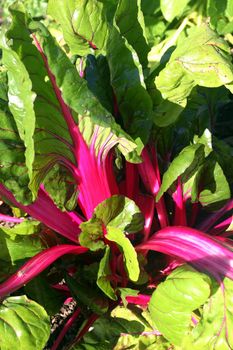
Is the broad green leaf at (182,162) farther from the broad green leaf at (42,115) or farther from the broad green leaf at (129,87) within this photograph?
the broad green leaf at (42,115)

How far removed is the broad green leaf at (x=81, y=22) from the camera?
4.22ft

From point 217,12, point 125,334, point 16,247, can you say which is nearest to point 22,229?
point 16,247

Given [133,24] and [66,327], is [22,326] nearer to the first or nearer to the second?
[66,327]

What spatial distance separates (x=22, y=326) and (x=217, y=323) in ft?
1.43

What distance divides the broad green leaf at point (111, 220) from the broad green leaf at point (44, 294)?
198 millimetres

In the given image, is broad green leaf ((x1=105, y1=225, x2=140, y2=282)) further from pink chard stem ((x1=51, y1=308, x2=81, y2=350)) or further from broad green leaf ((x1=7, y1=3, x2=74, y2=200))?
pink chard stem ((x1=51, y1=308, x2=81, y2=350))

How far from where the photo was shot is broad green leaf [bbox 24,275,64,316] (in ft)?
4.95

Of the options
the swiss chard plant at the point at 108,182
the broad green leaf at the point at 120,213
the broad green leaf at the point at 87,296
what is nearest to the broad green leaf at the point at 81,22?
the swiss chard plant at the point at 108,182

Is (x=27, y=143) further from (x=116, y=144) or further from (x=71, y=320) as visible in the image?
(x=71, y=320)

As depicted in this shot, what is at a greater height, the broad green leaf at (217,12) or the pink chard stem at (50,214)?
the broad green leaf at (217,12)

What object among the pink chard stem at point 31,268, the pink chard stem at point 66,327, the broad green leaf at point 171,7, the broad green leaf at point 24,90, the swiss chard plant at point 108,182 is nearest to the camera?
the broad green leaf at point 24,90

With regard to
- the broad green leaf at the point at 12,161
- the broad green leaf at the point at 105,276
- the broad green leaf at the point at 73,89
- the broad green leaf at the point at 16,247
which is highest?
the broad green leaf at the point at 73,89

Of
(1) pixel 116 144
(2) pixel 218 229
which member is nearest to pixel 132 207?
(1) pixel 116 144

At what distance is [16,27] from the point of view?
1.22m
